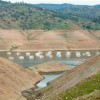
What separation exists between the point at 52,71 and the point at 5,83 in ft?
136

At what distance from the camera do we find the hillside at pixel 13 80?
71.6 metres

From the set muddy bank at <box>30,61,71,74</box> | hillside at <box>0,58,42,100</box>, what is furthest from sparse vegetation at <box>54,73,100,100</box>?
muddy bank at <box>30,61,71,74</box>

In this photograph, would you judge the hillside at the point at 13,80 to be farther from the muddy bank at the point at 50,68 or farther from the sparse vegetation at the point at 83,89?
the sparse vegetation at the point at 83,89

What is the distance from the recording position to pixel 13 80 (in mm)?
84562

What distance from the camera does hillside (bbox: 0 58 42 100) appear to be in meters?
71.6

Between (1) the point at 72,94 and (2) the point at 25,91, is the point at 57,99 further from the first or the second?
(2) the point at 25,91

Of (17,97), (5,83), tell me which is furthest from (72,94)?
(5,83)

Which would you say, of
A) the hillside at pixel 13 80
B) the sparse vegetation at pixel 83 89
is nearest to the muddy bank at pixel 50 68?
the hillside at pixel 13 80

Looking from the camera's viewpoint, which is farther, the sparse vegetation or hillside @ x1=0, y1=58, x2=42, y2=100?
hillside @ x1=0, y1=58, x2=42, y2=100

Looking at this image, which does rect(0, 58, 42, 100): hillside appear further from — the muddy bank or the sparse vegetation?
the sparse vegetation

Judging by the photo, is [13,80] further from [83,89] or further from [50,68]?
[50,68]

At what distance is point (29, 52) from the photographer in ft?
650

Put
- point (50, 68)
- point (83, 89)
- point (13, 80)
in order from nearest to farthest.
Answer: point (83, 89)
point (13, 80)
point (50, 68)

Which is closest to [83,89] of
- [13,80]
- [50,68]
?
[13,80]
